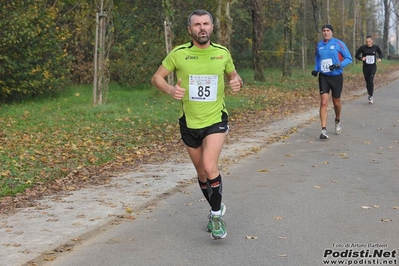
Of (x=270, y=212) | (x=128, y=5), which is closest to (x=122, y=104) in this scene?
(x=128, y=5)

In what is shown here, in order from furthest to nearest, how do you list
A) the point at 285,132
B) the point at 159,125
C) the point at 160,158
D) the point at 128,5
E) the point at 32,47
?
the point at 128,5 < the point at 32,47 < the point at 159,125 < the point at 285,132 < the point at 160,158

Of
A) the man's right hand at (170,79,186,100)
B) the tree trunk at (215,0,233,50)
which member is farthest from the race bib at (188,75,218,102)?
the tree trunk at (215,0,233,50)

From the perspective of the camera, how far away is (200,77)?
6.61m

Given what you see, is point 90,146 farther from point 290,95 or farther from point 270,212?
point 290,95

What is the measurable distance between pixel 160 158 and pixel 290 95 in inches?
614

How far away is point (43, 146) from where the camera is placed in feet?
41.6

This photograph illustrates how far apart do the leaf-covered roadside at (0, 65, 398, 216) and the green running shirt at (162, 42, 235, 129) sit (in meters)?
2.77

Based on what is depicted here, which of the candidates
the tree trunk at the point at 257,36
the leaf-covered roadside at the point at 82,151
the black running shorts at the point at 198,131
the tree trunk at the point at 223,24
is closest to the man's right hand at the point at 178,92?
the black running shorts at the point at 198,131

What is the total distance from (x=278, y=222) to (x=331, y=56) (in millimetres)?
7345

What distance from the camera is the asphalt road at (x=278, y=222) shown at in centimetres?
604

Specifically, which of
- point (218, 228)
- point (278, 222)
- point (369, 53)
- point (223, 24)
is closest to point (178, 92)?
point (218, 228)

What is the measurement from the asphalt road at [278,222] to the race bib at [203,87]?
1.34 m

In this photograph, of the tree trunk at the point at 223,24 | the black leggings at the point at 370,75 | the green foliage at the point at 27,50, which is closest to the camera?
the green foliage at the point at 27,50

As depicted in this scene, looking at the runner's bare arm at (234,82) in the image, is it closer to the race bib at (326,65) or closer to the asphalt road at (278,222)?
the asphalt road at (278,222)
